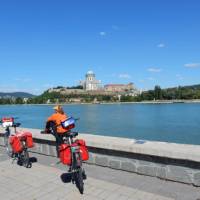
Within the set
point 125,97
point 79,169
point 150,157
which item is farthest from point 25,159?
point 125,97

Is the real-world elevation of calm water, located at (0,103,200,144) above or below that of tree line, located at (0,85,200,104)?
below

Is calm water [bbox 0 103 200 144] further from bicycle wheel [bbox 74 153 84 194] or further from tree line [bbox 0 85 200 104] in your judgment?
tree line [bbox 0 85 200 104]

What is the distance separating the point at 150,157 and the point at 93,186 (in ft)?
3.61

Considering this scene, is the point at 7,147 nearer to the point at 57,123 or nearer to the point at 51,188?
the point at 57,123

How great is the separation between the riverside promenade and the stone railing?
4.8 inches

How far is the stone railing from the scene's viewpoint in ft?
15.4

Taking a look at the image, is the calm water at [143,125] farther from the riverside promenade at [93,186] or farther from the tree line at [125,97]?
the tree line at [125,97]

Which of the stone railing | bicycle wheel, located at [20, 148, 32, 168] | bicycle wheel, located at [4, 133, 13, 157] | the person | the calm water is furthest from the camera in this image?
the calm water

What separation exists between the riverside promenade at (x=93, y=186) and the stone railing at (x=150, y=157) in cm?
12

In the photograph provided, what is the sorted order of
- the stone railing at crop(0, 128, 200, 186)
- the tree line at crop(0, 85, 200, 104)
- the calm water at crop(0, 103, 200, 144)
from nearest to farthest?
the stone railing at crop(0, 128, 200, 186) < the calm water at crop(0, 103, 200, 144) < the tree line at crop(0, 85, 200, 104)

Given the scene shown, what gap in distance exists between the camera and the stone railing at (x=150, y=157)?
4688mm

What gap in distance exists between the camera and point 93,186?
4992 millimetres

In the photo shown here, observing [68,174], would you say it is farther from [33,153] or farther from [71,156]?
[33,153]

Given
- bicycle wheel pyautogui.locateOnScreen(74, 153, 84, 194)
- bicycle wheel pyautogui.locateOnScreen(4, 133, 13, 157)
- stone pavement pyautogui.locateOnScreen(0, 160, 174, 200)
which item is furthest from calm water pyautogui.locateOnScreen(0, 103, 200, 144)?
bicycle wheel pyautogui.locateOnScreen(74, 153, 84, 194)
